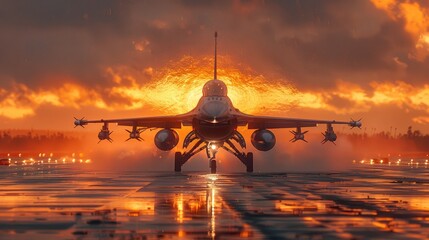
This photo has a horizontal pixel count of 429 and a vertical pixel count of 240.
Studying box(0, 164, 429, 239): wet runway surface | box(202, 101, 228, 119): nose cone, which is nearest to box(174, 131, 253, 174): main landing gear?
box(202, 101, 228, 119): nose cone

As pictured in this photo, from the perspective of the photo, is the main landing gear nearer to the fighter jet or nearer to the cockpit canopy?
the fighter jet

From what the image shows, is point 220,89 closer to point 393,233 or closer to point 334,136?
point 334,136

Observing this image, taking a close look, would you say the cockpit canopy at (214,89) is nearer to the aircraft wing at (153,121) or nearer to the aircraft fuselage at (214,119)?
the aircraft fuselage at (214,119)

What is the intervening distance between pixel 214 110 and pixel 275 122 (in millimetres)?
9231

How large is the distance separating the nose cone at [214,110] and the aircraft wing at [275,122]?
285 cm

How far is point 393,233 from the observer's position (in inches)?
716

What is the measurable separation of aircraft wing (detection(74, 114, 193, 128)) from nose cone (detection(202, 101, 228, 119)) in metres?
3.49

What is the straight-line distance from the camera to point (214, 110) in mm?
55750

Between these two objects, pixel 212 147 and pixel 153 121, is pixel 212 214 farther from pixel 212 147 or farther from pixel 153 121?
pixel 153 121

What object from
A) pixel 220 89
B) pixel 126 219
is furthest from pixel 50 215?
pixel 220 89

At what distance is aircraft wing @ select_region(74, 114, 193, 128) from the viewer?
200 ft

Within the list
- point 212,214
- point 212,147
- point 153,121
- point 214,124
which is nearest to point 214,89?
point 214,124

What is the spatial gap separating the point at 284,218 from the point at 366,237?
4.47 m

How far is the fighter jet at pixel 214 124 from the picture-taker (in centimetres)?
5725
